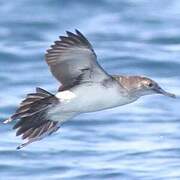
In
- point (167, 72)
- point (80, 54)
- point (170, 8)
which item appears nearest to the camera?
point (80, 54)

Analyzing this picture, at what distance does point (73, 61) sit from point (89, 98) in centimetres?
27

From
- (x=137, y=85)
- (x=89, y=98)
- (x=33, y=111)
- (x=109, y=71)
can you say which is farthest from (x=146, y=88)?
(x=109, y=71)

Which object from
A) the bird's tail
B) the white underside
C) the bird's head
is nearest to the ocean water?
the bird's head

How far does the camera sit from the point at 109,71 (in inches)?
519

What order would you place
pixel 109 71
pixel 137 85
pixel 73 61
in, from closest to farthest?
1. pixel 73 61
2. pixel 137 85
3. pixel 109 71

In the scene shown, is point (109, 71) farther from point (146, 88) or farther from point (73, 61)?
point (73, 61)

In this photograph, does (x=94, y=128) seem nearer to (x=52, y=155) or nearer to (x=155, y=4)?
(x=52, y=155)

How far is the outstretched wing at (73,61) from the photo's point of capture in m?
8.39

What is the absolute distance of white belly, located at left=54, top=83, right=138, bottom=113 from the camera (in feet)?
28.1

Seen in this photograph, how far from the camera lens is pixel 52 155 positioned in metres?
11.6

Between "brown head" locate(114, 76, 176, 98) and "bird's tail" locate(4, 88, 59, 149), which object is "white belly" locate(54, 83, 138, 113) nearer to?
"bird's tail" locate(4, 88, 59, 149)

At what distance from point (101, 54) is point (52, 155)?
2.53 metres

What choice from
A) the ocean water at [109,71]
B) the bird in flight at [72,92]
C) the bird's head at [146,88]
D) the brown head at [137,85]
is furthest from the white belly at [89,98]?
the ocean water at [109,71]

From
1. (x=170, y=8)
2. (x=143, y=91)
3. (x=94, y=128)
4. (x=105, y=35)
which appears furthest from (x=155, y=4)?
(x=143, y=91)
